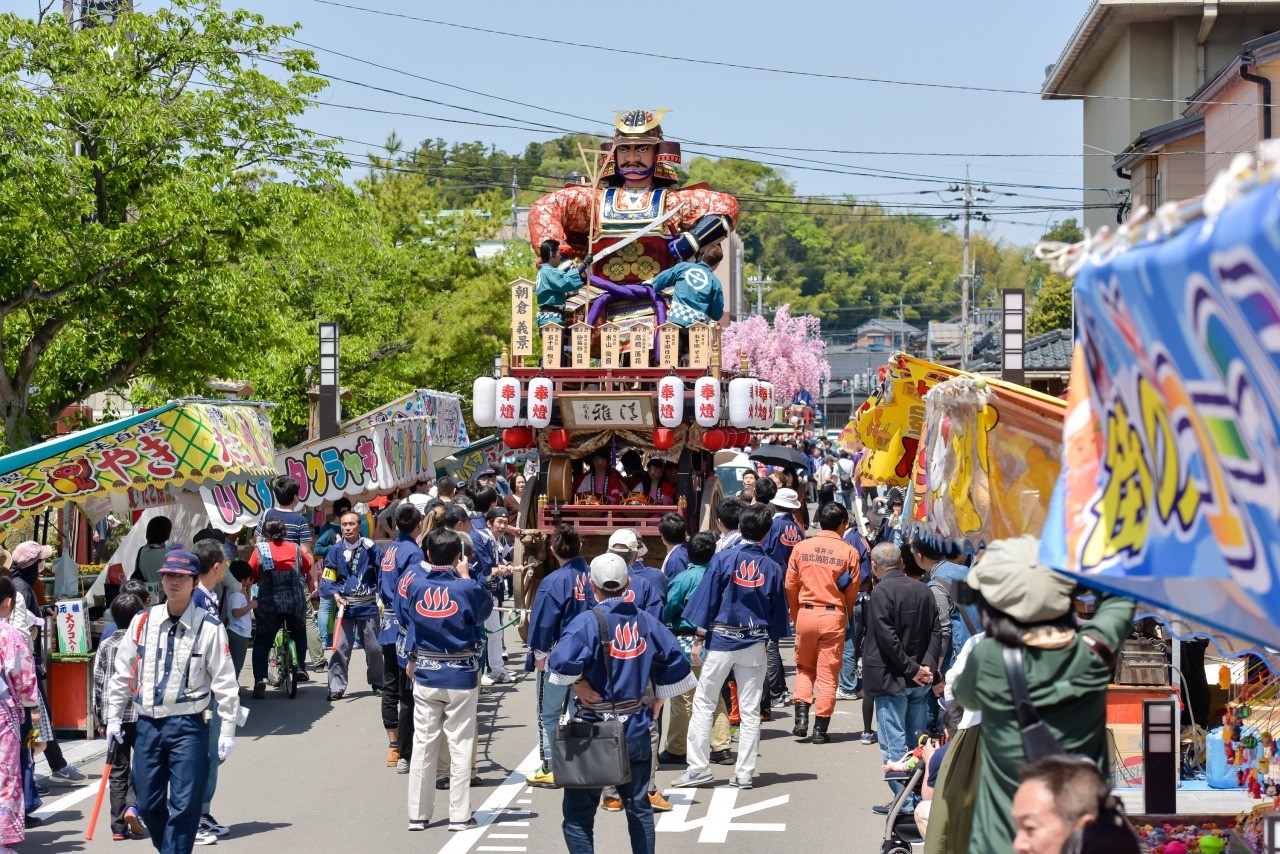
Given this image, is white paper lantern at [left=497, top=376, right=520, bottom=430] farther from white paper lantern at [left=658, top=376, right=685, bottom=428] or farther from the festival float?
white paper lantern at [left=658, top=376, right=685, bottom=428]

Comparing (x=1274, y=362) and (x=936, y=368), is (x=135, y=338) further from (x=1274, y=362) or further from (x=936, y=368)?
(x=1274, y=362)

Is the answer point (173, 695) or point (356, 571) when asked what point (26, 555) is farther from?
point (173, 695)

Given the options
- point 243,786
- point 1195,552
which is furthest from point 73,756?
point 1195,552

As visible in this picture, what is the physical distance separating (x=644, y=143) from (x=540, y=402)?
3.91 m

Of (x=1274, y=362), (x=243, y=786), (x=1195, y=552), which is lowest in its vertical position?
(x=243, y=786)

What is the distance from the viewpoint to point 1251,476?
110 inches

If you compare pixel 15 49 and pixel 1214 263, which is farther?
pixel 15 49

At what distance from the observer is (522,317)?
1659 centimetres

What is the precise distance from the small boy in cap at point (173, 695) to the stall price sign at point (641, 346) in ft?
30.6

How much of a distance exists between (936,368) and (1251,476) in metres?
5.74

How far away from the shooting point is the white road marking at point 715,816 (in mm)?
9008

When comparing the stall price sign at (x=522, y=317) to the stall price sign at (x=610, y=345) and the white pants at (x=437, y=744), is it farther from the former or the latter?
the white pants at (x=437, y=744)

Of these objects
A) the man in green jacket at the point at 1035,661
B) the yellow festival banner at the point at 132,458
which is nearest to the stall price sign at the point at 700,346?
the yellow festival banner at the point at 132,458

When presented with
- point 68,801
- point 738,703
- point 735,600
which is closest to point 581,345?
point 735,600
